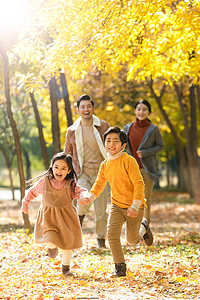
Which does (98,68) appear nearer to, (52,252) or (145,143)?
(145,143)

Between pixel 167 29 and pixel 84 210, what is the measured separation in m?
→ 3.58

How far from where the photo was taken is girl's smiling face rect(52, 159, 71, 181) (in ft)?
17.8

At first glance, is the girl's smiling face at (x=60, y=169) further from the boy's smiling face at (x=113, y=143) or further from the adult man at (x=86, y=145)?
the adult man at (x=86, y=145)

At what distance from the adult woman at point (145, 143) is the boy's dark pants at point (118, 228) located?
2142 millimetres

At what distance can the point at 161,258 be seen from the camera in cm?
665

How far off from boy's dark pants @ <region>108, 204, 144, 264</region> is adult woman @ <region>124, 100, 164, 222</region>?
2.14 meters

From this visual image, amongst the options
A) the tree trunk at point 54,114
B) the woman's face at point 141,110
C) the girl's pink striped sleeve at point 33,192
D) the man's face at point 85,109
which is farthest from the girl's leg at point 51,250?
the tree trunk at point 54,114

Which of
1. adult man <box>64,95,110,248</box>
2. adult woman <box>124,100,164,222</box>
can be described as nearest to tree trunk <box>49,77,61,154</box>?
adult woman <box>124,100,164,222</box>

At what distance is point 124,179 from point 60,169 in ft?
2.50

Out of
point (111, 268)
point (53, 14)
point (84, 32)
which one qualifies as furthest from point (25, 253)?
point (53, 14)

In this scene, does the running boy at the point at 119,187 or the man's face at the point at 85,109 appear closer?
the running boy at the point at 119,187

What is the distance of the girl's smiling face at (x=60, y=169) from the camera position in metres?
5.44

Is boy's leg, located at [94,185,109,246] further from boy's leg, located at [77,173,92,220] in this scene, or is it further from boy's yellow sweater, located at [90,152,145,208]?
boy's yellow sweater, located at [90,152,145,208]

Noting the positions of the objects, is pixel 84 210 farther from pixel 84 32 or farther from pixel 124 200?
pixel 84 32
